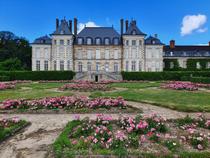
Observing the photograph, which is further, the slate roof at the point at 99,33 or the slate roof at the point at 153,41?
the slate roof at the point at 99,33

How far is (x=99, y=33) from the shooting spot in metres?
38.2

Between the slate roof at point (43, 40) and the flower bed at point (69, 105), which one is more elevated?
the slate roof at point (43, 40)

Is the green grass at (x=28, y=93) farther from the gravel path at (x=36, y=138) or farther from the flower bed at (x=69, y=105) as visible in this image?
the gravel path at (x=36, y=138)

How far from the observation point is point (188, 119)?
4.99 metres

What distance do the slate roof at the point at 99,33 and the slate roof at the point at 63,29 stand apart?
221 cm

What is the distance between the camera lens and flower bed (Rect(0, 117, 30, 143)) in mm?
4134

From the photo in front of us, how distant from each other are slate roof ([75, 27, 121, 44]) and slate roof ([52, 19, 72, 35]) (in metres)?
2.21

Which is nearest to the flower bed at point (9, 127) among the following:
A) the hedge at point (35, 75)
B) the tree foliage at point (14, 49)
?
the hedge at point (35, 75)

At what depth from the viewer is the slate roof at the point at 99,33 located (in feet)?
124

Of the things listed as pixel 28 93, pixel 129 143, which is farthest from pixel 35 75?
pixel 129 143

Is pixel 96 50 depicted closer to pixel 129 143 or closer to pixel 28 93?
pixel 28 93

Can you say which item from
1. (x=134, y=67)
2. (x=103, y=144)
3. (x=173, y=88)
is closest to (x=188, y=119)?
(x=103, y=144)

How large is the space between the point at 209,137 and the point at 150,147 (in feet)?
4.11

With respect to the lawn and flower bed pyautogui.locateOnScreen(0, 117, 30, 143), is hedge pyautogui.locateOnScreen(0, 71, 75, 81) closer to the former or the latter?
the lawn
